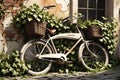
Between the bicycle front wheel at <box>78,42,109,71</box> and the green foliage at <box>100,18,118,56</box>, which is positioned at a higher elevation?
the green foliage at <box>100,18,118,56</box>

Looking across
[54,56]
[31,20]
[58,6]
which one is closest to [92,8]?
[58,6]

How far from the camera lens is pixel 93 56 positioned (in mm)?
8180

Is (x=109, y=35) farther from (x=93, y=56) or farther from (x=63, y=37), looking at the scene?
(x=63, y=37)

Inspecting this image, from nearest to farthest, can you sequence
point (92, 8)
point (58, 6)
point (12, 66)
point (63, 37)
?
point (12, 66)
point (63, 37)
point (58, 6)
point (92, 8)

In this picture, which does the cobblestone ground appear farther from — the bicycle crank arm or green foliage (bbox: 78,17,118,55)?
green foliage (bbox: 78,17,118,55)

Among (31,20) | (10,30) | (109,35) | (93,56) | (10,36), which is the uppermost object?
(31,20)

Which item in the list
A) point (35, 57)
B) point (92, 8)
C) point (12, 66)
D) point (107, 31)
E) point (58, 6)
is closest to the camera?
point (12, 66)

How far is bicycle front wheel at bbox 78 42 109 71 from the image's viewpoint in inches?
320

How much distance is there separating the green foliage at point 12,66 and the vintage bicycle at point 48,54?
137 millimetres

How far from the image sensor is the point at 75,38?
313 inches

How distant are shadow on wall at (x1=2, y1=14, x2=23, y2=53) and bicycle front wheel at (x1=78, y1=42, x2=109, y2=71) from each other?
4.93ft

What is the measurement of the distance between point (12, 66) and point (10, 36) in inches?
29.2

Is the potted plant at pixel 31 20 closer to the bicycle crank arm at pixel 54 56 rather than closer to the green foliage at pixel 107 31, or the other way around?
the bicycle crank arm at pixel 54 56

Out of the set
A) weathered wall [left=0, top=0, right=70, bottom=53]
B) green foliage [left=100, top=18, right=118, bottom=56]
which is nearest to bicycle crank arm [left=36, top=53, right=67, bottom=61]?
weathered wall [left=0, top=0, right=70, bottom=53]
